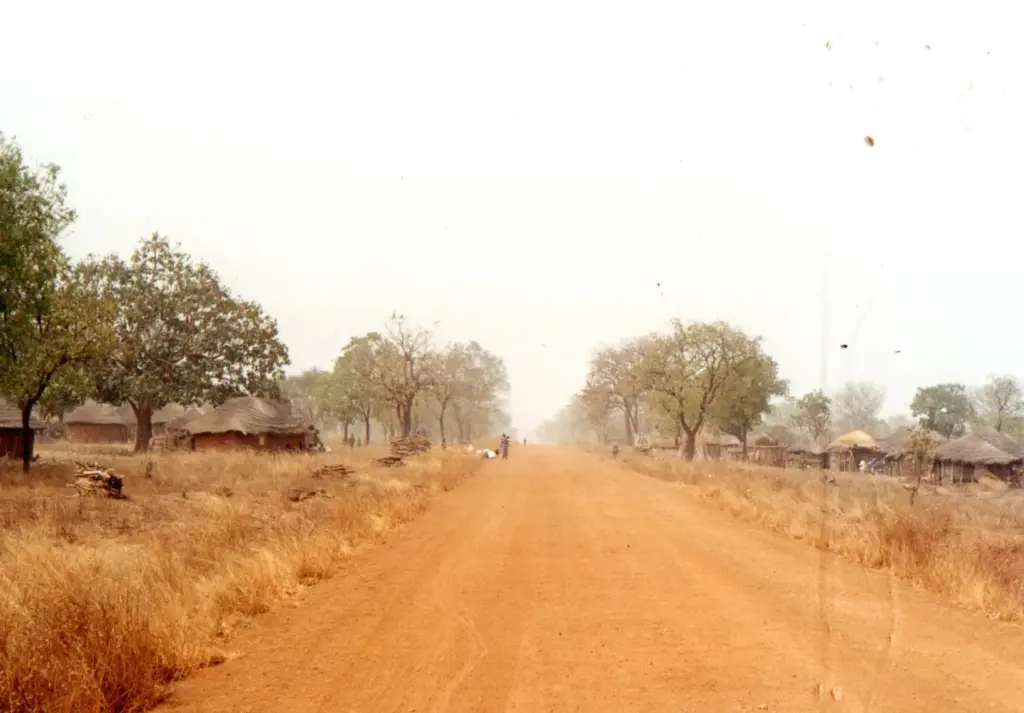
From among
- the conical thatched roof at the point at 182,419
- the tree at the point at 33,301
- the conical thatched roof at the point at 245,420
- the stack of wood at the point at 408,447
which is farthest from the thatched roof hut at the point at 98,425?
the tree at the point at 33,301

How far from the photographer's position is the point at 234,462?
3278 centimetres

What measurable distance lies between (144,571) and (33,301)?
20.3 m

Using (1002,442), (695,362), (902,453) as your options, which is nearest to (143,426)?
(695,362)

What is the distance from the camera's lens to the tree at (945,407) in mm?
81562

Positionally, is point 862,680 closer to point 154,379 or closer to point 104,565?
point 104,565

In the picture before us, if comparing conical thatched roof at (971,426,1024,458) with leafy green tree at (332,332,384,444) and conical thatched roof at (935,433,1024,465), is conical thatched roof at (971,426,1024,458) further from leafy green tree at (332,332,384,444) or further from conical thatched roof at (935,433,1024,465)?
leafy green tree at (332,332,384,444)

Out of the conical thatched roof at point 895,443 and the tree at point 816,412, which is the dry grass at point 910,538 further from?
the tree at point 816,412

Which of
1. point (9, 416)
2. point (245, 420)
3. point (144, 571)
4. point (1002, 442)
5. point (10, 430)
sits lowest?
point (144, 571)

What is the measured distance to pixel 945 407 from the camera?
3258 inches

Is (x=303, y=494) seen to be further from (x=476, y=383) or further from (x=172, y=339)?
(x=476, y=383)

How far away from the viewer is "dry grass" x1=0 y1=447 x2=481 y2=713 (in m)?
5.21

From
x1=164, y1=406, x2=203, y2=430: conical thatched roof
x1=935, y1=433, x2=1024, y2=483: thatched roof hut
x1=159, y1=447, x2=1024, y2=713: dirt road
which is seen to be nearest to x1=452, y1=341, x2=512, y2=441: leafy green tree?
x1=164, y1=406, x2=203, y2=430: conical thatched roof

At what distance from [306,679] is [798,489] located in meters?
22.0

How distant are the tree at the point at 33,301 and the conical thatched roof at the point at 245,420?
64.1ft
